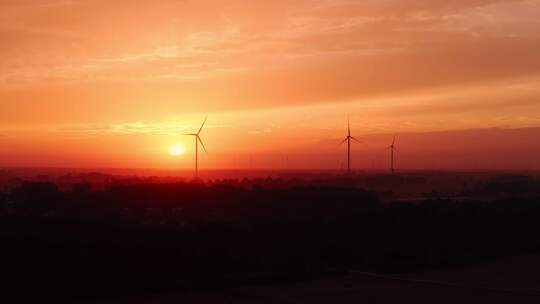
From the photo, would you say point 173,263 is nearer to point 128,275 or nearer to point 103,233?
→ point 128,275

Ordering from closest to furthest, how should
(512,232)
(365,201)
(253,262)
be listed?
(253,262)
(512,232)
(365,201)

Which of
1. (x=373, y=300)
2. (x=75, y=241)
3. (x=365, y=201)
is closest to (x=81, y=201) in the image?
(x=365, y=201)

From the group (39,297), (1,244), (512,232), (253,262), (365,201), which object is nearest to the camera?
(39,297)

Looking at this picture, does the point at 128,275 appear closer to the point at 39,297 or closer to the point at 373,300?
the point at 39,297

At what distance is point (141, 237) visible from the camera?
33.0m

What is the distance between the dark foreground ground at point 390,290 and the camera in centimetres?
2675

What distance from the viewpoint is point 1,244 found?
27.6m

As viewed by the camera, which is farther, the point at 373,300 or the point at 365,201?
the point at 365,201

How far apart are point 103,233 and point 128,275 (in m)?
4.73

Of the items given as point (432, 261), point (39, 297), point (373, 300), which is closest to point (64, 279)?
point (39, 297)

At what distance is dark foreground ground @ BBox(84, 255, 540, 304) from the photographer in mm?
26750

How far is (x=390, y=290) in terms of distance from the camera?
2877 cm

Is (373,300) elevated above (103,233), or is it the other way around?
(103,233)

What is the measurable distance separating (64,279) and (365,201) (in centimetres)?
4829
